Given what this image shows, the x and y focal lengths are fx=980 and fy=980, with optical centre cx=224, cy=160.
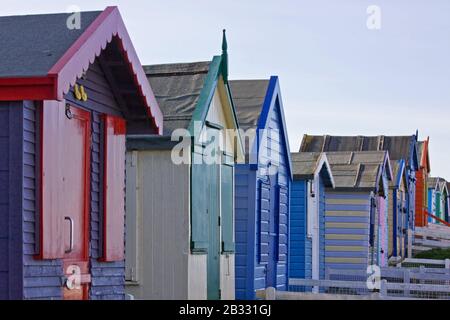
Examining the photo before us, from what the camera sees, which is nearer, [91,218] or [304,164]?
[91,218]

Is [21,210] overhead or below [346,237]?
overhead

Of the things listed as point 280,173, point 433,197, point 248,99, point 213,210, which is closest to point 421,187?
point 433,197

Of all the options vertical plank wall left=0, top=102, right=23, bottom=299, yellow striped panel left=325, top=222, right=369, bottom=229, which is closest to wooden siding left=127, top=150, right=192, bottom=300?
vertical plank wall left=0, top=102, right=23, bottom=299

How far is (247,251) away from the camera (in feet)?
57.8

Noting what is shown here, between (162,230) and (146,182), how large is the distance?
767mm

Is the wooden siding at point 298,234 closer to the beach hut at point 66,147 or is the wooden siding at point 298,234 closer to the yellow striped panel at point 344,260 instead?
the yellow striped panel at point 344,260

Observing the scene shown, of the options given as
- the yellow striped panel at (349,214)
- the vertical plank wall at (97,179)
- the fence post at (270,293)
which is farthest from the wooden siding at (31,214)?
the yellow striped panel at (349,214)

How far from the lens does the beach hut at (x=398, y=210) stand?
110 feet

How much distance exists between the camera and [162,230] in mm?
14703

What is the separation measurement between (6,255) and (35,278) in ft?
1.39

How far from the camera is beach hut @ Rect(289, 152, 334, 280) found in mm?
22062

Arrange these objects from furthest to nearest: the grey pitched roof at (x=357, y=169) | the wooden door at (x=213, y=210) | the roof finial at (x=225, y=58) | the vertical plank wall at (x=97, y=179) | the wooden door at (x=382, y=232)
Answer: the wooden door at (x=382, y=232)
the grey pitched roof at (x=357, y=169)
the roof finial at (x=225, y=58)
the wooden door at (x=213, y=210)
the vertical plank wall at (x=97, y=179)

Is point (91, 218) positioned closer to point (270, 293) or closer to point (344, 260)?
point (270, 293)

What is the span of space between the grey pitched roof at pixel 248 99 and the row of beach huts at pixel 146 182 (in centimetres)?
4
